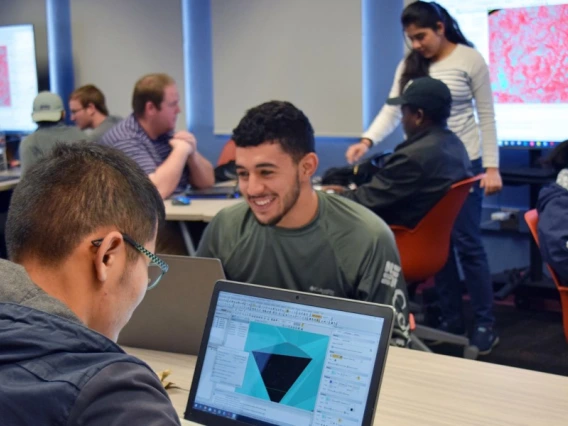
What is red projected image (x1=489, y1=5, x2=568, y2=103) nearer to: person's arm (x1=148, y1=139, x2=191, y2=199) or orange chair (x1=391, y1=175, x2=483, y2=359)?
orange chair (x1=391, y1=175, x2=483, y2=359)

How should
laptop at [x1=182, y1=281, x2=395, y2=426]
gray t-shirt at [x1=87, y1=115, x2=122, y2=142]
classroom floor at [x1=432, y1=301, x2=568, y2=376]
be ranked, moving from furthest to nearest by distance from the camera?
gray t-shirt at [x1=87, y1=115, x2=122, y2=142], classroom floor at [x1=432, y1=301, x2=568, y2=376], laptop at [x1=182, y1=281, x2=395, y2=426]

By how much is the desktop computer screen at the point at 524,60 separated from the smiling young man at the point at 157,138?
74.8 inches

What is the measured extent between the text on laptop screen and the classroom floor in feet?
8.53

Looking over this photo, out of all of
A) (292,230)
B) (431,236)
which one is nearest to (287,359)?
(292,230)

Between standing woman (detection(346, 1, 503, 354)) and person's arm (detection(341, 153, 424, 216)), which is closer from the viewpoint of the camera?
person's arm (detection(341, 153, 424, 216))

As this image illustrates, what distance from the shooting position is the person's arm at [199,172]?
13.7 ft

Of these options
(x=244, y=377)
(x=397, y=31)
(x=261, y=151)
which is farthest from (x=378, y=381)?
(x=397, y=31)

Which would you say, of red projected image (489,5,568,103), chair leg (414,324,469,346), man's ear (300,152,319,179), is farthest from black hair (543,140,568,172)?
red projected image (489,5,568,103)

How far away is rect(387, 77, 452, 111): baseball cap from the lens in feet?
11.7

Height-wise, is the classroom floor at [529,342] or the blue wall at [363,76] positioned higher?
the blue wall at [363,76]

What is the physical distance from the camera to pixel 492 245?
517cm

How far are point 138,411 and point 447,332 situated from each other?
3.36 metres

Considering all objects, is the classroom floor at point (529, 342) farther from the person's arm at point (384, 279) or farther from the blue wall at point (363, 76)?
the person's arm at point (384, 279)

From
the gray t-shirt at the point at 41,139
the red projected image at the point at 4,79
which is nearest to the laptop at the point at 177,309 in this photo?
the gray t-shirt at the point at 41,139
